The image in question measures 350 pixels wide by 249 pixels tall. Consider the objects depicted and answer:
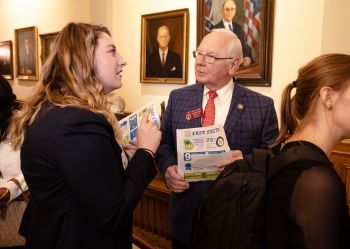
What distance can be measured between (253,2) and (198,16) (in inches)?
25.5

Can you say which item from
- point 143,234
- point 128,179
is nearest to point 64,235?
point 128,179

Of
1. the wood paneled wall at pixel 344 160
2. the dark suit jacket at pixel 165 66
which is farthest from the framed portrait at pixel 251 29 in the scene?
the wood paneled wall at pixel 344 160

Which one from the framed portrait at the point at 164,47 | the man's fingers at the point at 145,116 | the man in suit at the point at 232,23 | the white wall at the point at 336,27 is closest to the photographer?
the man's fingers at the point at 145,116

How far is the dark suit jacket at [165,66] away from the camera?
3877mm

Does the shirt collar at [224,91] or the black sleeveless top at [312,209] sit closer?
the black sleeveless top at [312,209]

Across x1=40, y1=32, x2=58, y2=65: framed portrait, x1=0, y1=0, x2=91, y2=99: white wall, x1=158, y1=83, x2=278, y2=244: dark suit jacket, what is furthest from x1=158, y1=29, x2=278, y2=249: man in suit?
x1=40, y1=32, x2=58, y2=65: framed portrait

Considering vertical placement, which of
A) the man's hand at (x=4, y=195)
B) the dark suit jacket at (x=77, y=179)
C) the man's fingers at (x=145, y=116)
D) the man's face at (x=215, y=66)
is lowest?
the man's hand at (x=4, y=195)

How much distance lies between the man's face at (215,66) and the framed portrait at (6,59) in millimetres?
5684

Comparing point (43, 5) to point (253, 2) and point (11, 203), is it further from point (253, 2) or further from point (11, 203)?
point (11, 203)

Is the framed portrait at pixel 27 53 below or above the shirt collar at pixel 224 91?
above

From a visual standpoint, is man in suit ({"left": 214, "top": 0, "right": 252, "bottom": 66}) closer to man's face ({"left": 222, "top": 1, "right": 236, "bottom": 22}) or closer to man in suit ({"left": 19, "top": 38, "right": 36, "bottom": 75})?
man's face ({"left": 222, "top": 1, "right": 236, "bottom": 22})

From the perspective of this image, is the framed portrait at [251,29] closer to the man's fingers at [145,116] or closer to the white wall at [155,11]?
the white wall at [155,11]

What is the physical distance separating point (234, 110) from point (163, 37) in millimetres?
2103

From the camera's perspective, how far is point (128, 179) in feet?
4.32
